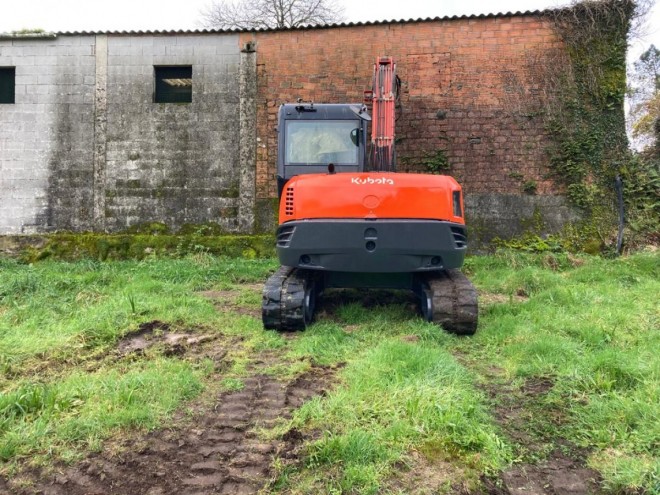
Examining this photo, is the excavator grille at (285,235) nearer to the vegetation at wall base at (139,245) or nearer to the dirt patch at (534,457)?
the dirt patch at (534,457)

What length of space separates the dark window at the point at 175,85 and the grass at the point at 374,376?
523 cm

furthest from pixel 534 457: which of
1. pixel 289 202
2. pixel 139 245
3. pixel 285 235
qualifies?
pixel 139 245

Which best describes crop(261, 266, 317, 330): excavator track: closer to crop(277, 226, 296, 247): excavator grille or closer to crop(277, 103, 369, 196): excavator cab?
crop(277, 226, 296, 247): excavator grille

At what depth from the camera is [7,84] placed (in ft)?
34.5

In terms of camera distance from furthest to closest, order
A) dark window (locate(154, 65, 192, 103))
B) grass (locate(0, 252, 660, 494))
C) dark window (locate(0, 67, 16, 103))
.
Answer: dark window (locate(0, 67, 16, 103)) → dark window (locate(154, 65, 192, 103)) → grass (locate(0, 252, 660, 494))

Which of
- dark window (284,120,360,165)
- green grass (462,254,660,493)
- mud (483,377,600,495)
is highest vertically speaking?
dark window (284,120,360,165)

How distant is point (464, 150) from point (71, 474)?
8.89m

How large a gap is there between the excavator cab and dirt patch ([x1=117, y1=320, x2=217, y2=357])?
2.03 metres

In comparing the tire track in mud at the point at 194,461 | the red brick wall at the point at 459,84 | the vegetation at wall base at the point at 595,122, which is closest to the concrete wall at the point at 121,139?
the red brick wall at the point at 459,84

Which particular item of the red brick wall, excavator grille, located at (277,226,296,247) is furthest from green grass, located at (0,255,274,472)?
the red brick wall

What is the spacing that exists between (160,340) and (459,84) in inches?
307

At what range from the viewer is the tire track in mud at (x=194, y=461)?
2.27 m

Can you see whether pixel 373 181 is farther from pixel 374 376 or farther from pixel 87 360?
pixel 87 360

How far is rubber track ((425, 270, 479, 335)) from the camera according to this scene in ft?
15.4
